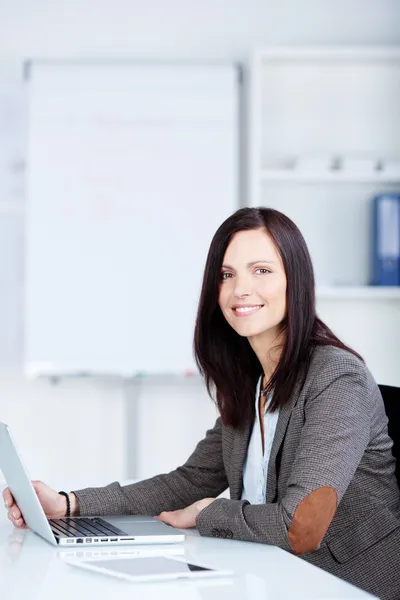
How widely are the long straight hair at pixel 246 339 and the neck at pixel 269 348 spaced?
1.3 inches

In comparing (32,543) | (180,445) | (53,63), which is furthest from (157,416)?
(32,543)

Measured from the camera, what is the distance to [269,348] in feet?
6.46

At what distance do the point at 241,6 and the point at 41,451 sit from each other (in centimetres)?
213

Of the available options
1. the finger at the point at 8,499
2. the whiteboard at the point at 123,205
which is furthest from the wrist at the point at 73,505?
the whiteboard at the point at 123,205

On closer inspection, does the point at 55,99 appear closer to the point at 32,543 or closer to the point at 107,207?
the point at 107,207

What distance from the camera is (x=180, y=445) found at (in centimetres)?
400

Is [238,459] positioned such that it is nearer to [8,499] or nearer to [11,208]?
[8,499]

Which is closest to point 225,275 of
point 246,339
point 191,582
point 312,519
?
point 246,339

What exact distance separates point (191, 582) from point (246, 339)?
89 cm

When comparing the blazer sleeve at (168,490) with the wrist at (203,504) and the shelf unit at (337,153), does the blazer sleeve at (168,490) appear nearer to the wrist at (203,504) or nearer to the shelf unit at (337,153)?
the wrist at (203,504)

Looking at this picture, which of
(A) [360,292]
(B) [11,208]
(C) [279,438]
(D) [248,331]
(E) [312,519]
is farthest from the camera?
(B) [11,208]

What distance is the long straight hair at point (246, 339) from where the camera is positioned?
6.14ft

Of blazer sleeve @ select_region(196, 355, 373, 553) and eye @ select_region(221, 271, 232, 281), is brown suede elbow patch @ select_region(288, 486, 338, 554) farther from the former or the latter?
eye @ select_region(221, 271, 232, 281)

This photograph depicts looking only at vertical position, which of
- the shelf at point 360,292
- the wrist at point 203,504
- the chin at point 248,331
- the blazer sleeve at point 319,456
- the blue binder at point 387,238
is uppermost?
the blue binder at point 387,238
